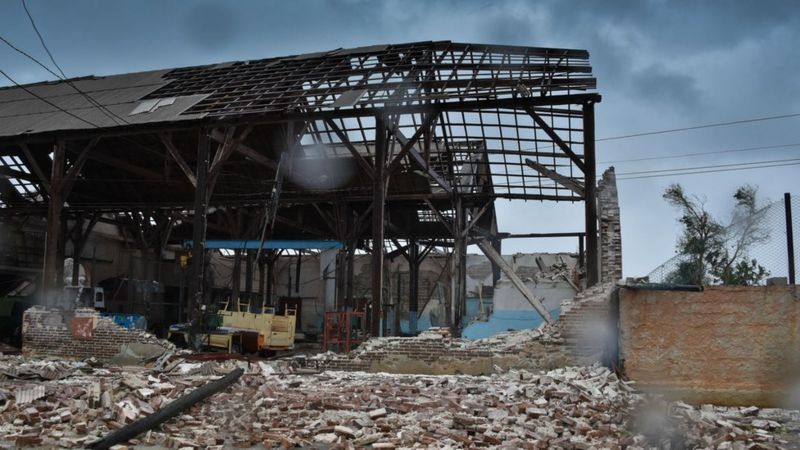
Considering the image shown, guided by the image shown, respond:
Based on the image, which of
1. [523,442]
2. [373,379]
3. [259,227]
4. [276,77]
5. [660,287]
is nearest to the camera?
[523,442]

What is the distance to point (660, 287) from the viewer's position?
10164 millimetres

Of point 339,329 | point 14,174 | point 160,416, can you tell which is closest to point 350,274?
point 339,329

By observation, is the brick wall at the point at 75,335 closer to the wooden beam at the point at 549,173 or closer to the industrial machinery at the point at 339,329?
the industrial machinery at the point at 339,329

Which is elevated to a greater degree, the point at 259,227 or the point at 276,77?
the point at 276,77

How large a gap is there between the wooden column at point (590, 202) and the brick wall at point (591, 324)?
6.54ft

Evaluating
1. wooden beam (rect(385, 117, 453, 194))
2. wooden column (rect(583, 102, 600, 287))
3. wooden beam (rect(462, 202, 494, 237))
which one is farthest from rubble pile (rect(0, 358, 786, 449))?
wooden beam (rect(462, 202, 494, 237))

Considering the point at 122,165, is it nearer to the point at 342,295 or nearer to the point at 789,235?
the point at 342,295

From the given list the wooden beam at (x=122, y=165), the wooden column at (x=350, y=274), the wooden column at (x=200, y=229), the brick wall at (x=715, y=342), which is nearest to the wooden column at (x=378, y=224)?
the wooden column at (x=200, y=229)

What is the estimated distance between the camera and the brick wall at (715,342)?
9633mm

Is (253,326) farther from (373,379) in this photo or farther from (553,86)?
(553,86)

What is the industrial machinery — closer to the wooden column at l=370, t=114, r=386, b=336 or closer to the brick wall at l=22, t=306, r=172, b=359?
the wooden column at l=370, t=114, r=386, b=336

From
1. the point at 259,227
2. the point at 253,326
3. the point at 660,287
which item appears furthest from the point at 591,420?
the point at 259,227

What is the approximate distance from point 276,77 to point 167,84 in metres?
4.41

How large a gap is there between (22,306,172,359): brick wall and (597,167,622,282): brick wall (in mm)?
10196
